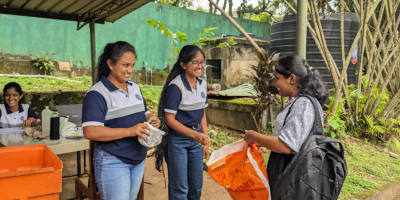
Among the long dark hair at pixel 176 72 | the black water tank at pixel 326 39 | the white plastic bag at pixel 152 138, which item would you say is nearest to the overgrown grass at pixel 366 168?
the black water tank at pixel 326 39

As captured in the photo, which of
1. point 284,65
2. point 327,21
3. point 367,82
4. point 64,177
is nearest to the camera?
point 284,65

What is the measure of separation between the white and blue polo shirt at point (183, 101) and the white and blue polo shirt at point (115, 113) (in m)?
0.34

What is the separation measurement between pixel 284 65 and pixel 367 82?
14.4ft

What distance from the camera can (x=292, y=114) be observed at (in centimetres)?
172

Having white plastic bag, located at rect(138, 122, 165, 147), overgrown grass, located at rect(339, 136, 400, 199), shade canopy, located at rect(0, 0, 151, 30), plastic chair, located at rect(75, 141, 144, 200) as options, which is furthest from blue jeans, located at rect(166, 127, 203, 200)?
shade canopy, located at rect(0, 0, 151, 30)

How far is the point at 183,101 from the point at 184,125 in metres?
0.19

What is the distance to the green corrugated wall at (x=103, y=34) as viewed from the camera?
25.2 feet

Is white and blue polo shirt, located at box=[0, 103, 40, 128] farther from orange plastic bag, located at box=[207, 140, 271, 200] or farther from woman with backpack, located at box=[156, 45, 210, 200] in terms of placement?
orange plastic bag, located at box=[207, 140, 271, 200]

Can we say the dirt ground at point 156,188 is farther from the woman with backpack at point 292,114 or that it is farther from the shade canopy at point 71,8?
the shade canopy at point 71,8

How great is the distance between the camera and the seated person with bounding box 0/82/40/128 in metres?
3.39

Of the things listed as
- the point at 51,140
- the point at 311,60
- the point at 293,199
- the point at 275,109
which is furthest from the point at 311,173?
the point at 311,60

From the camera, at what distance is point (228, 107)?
588 cm

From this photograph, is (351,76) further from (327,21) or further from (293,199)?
(293,199)

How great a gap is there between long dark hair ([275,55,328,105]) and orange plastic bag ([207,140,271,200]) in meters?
0.51
